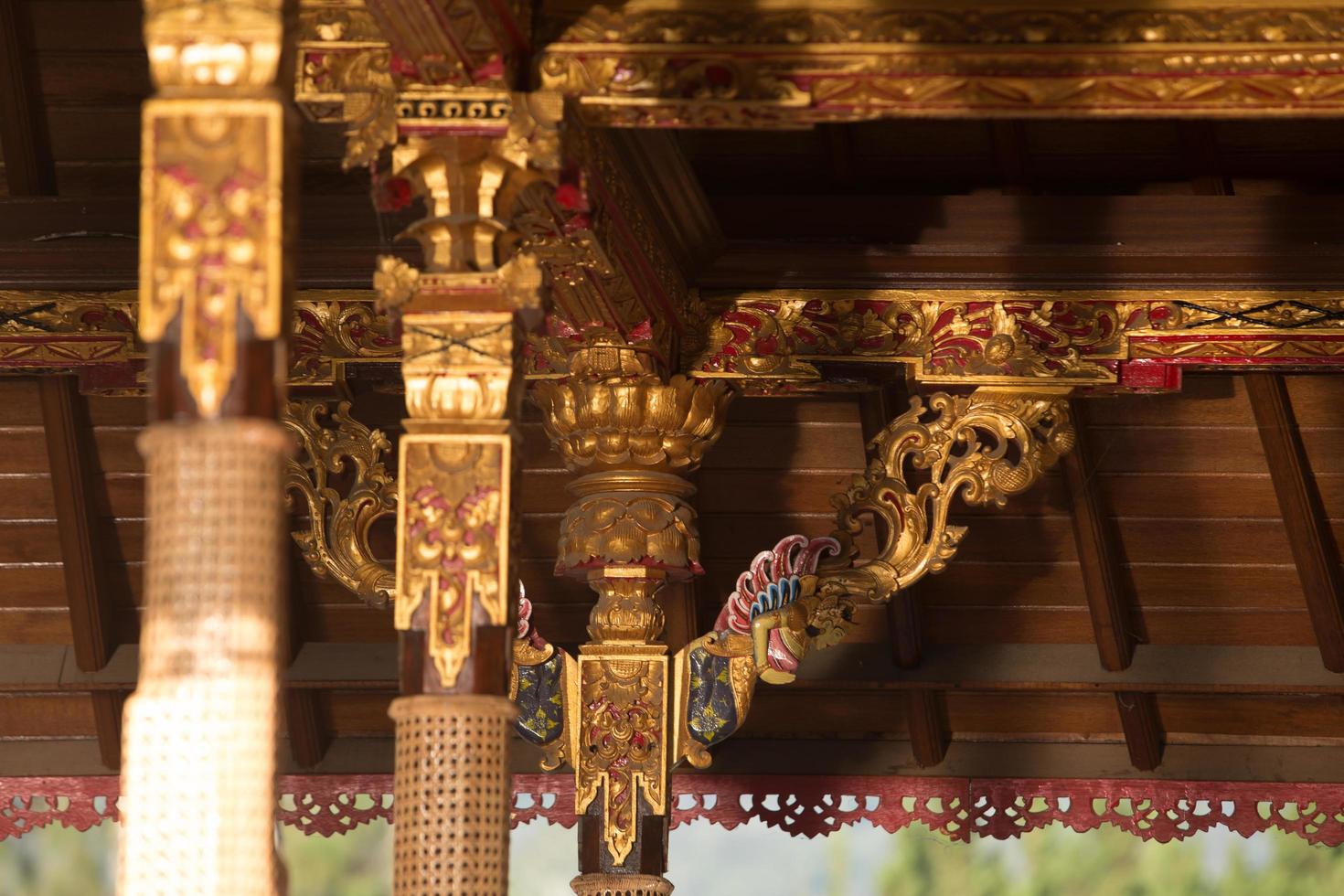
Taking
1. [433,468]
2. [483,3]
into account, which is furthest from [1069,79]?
[433,468]

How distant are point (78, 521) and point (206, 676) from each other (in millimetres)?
4577

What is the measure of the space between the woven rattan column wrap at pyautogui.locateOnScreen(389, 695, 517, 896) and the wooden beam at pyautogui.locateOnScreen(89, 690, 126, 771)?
414cm

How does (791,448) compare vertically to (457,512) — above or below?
above

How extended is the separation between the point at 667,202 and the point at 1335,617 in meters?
3.20

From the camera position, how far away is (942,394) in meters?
6.11

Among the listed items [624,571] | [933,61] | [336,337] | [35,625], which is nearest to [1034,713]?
[624,571]

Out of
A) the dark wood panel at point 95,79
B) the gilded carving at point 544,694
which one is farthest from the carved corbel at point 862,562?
the dark wood panel at point 95,79

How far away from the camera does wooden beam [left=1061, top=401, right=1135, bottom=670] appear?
24.3ft

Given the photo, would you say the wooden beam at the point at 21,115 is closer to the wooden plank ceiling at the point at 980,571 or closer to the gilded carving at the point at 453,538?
the wooden plank ceiling at the point at 980,571

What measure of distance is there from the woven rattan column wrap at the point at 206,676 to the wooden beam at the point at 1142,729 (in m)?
5.05

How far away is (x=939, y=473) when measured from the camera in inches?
238

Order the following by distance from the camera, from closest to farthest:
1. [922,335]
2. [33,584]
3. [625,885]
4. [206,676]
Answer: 1. [206,676]
2. [625,885]
3. [922,335]
4. [33,584]

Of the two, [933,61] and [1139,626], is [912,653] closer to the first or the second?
[1139,626]

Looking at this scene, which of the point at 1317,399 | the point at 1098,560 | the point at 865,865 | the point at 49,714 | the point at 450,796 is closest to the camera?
the point at 450,796
